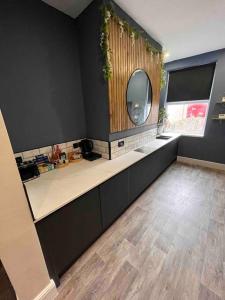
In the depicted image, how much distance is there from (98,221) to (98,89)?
1.62 meters

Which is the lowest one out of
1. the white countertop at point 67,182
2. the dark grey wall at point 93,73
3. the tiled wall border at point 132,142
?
the white countertop at point 67,182

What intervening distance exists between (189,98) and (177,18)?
1971 millimetres

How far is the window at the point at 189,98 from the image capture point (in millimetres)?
3055

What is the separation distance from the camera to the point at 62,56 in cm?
167

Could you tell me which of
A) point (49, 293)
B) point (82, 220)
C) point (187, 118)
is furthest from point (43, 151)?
point (187, 118)

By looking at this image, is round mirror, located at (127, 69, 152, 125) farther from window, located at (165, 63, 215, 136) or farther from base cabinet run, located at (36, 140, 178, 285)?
window, located at (165, 63, 215, 136)

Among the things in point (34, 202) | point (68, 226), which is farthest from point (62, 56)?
point (68, 226)

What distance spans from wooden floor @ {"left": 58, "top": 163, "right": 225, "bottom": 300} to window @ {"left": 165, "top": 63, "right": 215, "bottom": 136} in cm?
198

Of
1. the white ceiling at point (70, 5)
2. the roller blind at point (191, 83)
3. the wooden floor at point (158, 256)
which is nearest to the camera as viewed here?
the wooden floor at point (158, 256)

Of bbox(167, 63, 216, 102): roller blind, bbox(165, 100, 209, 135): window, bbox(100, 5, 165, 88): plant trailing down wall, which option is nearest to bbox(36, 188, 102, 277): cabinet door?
bbox(100, 5, 165, 88): plant trailing down wall

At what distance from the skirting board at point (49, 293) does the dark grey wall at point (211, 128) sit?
3.66m

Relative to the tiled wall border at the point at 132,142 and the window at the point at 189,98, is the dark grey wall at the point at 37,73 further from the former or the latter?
the window at the point at 189,98

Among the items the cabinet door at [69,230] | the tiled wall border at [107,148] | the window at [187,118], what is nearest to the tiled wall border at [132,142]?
the tiled wall border at [107,148]

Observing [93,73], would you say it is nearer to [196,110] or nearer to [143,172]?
[143,172]
